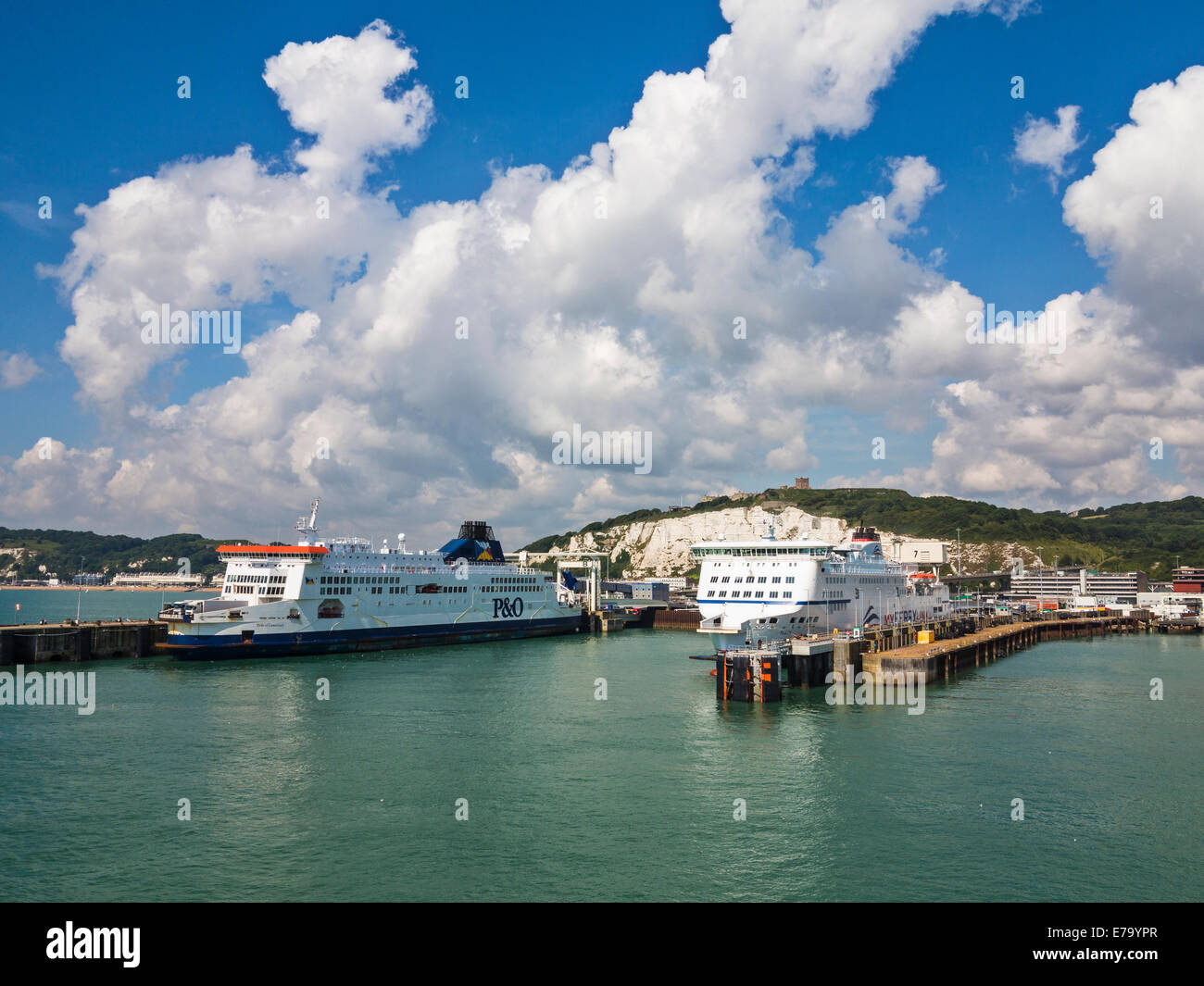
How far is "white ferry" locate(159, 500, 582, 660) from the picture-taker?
57969mm

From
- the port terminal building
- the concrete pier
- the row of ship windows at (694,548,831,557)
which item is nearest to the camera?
the row of ship windows at (694,548,831,557)

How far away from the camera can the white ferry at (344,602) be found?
58.0 metres

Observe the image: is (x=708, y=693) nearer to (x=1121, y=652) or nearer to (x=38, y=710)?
(x=38, y=710)

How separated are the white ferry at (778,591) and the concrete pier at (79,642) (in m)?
42.0

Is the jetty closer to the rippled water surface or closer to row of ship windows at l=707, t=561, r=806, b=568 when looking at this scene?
the rippled water surface

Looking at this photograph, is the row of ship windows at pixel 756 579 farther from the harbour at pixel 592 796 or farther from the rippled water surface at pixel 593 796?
the rippled water surface at pixel 593 796

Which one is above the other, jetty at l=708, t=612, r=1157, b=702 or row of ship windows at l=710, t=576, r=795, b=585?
row of ship windows at l=710, t=576, r=795, b=585

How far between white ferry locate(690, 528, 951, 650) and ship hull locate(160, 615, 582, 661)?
29264 mm

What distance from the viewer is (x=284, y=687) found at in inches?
1820

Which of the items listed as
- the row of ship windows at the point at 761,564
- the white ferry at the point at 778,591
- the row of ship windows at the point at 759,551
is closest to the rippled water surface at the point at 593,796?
the white ferry at the point at 778,591

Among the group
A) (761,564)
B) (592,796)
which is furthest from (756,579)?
(592,796)

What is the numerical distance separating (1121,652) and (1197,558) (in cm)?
12690

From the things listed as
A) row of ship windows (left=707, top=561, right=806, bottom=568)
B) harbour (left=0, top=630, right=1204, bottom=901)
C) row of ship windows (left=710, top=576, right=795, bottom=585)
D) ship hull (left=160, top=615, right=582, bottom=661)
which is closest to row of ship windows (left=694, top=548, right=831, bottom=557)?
row of ship windows (left=707, top=561, right=806, bottom=568)

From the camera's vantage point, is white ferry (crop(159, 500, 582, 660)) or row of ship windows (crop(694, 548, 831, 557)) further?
white ferry (crop(159, 500, 582, 660))
